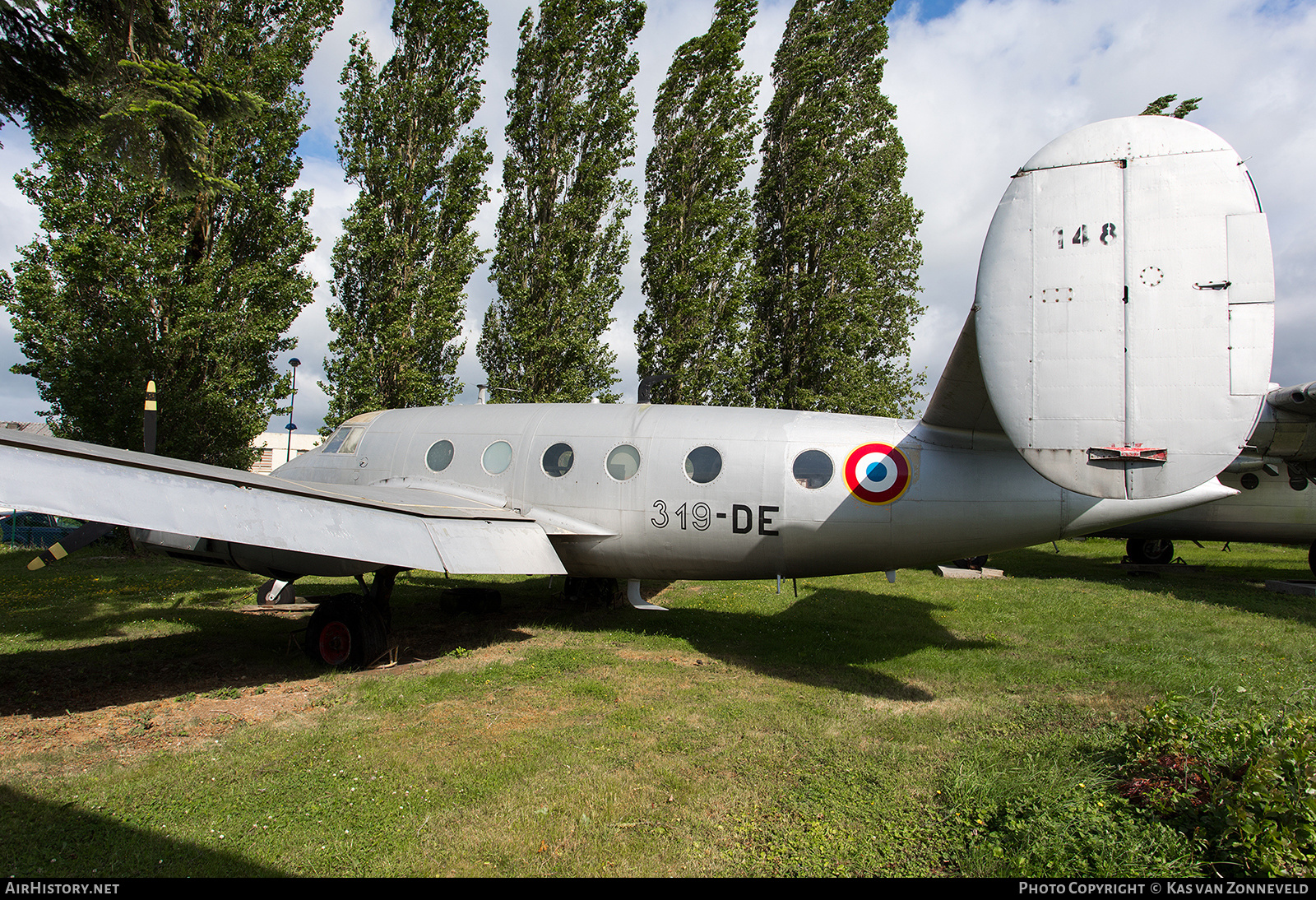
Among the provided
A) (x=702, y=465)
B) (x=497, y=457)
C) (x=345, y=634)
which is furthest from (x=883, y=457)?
(x=345, y=634)

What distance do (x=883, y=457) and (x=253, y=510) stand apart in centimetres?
737

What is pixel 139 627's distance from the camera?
33.7ft

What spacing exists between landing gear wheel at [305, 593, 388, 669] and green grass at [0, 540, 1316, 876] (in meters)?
0.35

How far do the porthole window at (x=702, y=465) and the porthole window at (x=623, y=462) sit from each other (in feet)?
2.62

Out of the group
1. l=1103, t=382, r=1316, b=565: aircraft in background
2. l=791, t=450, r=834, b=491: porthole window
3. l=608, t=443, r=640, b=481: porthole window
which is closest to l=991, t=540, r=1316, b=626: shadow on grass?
l=1103, t=382, r=1316, b=565: aircraft in background

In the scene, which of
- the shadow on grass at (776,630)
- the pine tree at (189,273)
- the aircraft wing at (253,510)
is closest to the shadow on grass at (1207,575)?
the shadow on grass at (776,630)

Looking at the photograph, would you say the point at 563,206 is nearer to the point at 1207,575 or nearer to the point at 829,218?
the point at 829,218

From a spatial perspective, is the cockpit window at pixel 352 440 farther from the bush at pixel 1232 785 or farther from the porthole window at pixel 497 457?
the bush at pixel 1232 785

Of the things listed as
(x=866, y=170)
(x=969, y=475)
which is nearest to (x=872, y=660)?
(x=969, y=475)

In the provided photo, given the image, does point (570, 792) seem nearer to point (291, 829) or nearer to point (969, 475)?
point (291, 829)

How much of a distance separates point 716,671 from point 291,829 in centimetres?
516

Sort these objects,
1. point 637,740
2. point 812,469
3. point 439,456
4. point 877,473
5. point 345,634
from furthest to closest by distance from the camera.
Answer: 1. point 439,456
2. point 812,469
3. point 345,634
4. point 877,473
5. point 637,740

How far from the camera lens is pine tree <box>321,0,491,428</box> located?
20.5 meters

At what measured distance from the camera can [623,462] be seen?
9609 millimetres
